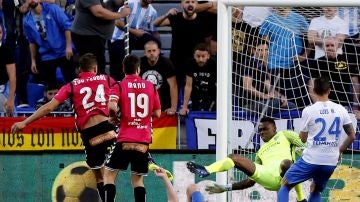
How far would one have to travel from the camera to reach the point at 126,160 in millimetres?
13922

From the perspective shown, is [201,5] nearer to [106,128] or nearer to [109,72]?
[109,72]

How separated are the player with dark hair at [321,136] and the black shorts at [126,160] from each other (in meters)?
1.62

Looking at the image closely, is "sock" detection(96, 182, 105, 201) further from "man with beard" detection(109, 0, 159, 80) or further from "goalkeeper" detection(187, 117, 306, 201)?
"man with beard" detection(109, 0, 159, 80)

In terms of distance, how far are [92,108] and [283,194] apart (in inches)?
98.8

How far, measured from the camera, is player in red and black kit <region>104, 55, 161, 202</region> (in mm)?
13828

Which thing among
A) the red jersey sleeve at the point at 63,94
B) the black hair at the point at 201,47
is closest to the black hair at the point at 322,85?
the black hair at the point at 201,47

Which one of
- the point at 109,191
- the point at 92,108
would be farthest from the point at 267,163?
the point at 92,108

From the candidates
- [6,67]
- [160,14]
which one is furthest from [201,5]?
[6,67]

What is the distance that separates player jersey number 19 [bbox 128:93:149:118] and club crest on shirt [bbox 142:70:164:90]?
6.91 feet

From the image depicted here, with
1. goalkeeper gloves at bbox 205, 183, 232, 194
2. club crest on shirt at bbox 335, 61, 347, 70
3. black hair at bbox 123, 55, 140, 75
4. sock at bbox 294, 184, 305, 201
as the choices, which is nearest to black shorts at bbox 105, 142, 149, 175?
black hair at bbox 123, 55, 140, 75

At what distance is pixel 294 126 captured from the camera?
607 inches

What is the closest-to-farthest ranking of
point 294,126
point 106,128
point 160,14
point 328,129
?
point 328,129, point 106,128, point 294,126, point 160,14

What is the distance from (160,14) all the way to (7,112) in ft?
10.3

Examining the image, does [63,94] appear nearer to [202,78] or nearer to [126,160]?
[126,160]
